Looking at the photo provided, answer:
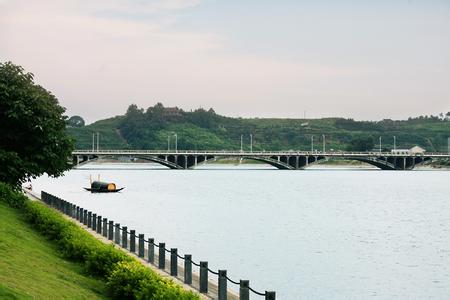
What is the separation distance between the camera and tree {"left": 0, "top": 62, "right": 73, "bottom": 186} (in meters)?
52.2

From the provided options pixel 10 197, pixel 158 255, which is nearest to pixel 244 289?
pixel 158 255

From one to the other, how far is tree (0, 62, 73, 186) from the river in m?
11.5

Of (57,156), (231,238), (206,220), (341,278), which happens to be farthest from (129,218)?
(341,278)

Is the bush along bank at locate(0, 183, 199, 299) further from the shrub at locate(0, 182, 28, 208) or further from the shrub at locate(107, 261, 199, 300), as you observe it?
the shrub at locate(0, 182, 28, 208)

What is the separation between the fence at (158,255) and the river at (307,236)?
19.6 feet

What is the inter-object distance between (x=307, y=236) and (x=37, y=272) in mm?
43430

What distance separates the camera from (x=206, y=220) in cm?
8125

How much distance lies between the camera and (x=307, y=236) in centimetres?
6675

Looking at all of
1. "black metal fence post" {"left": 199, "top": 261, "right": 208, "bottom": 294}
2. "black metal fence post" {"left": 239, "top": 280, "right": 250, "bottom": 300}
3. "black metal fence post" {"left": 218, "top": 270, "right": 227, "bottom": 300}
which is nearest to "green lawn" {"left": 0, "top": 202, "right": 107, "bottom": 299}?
"black metal fence post" {"left": 199, "top": 261, "right": 208, "bottom": 294}

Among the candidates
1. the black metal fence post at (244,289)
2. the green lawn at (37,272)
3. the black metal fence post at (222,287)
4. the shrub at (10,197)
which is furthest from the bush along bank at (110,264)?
the shrub at (10,197)

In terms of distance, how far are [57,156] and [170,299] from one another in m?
37.8

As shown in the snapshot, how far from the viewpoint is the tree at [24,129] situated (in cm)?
5225

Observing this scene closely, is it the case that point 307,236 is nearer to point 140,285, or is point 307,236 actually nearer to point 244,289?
point 244,289

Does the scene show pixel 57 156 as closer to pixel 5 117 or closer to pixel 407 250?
pixel 5 117
